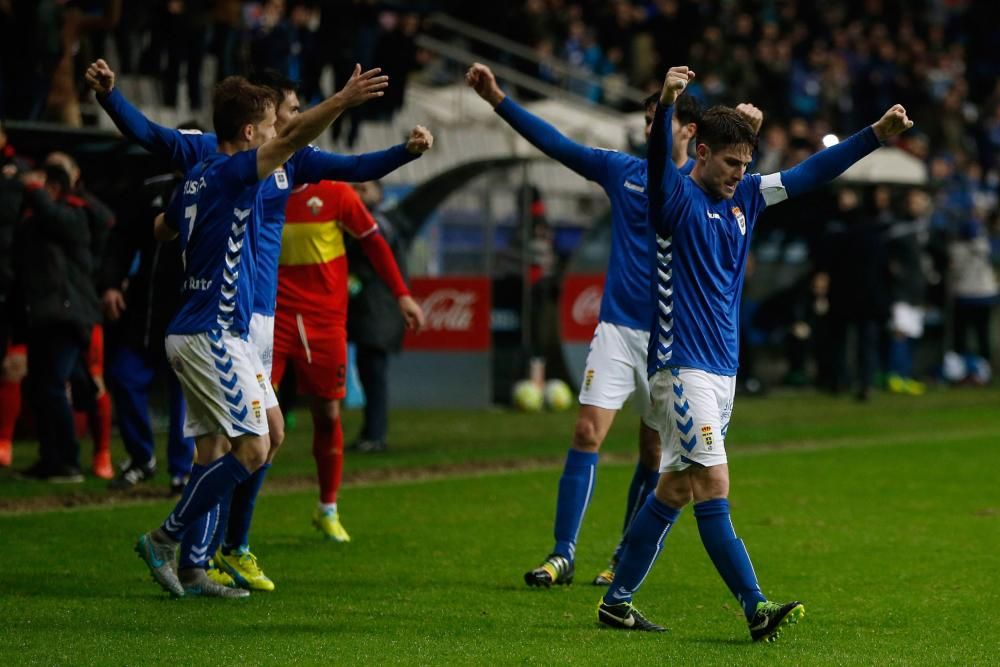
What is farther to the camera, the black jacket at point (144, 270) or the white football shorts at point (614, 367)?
the black jacket at point (144, 270)

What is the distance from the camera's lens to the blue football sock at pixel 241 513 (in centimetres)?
812

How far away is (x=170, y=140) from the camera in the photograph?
7699 mm

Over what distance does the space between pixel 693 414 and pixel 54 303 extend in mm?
6224

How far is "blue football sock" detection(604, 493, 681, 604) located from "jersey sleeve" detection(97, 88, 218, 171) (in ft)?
8.58

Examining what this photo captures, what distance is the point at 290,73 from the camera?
19234mm

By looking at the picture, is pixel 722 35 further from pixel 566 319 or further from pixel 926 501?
pixel 926 501

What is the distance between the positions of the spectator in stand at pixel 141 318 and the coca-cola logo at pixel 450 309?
21.1ft

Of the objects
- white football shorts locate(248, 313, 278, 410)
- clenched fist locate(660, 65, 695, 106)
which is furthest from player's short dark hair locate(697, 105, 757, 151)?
white football shorts locate(248, 313, 278, 410)

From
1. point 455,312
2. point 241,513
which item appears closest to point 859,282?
point 455,312

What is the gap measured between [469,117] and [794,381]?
592cm

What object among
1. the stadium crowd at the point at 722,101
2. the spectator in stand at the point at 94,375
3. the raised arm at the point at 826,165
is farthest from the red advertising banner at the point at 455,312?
the raised arm at the point at 826,165

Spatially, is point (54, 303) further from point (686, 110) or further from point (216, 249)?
point (686, 110)

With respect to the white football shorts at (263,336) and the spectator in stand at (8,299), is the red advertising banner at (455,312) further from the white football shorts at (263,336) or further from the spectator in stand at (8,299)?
the white football shorts at (263,336)

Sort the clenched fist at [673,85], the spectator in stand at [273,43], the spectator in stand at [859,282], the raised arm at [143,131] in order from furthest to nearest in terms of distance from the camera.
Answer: the spectator in stand at [859,282] < the spectator in stand at [273,43] < the raised arm at [143,131] < the clenched fist at [673,85]
